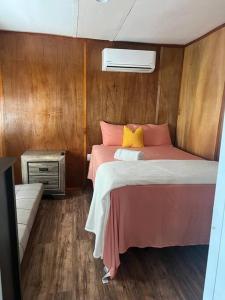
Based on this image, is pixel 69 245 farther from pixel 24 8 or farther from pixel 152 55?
pixel 152 55

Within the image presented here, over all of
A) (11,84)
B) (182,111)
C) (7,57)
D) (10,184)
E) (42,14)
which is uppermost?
(42,14)

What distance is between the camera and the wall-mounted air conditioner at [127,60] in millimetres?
3178

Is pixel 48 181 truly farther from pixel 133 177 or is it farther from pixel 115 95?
pixel 133 177

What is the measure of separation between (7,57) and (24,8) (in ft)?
3.32

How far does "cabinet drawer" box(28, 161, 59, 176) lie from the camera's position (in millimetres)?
3115

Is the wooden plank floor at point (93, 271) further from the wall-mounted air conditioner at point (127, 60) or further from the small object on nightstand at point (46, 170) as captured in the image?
the wall-mounted air conditioner at point (127, 60)

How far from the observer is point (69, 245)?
215 cm

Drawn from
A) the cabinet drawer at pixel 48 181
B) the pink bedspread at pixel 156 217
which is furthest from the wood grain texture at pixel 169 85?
the pink bedspread at pixel 156 217

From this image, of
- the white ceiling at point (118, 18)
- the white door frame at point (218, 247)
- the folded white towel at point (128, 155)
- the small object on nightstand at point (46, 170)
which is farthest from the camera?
the small object on nightstand at point (46, 170)

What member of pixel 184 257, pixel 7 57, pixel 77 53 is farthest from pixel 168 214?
pixel 7 57

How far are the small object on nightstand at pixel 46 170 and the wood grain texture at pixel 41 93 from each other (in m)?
0.34

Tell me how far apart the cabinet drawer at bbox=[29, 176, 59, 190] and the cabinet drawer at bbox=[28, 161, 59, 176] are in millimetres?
58

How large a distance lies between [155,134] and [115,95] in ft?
2.80

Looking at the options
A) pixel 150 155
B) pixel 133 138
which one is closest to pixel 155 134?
pixel 133 138
